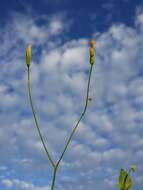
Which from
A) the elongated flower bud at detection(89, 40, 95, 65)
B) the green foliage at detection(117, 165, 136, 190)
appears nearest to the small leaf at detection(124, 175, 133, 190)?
the green foliage at detection(117, 165, 136, 190)

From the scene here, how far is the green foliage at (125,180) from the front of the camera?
233cm

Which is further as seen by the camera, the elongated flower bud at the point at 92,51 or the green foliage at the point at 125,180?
the elongated flower bud at the point at 92,51

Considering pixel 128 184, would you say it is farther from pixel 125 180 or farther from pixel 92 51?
pixel 92 51

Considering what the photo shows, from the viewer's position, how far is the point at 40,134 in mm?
2570

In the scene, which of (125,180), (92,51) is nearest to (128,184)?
(125,180)

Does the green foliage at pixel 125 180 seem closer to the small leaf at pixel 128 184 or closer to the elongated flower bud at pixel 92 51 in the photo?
the small leaf at pixel 128 184

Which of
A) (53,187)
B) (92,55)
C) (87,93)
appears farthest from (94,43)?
(53,187)

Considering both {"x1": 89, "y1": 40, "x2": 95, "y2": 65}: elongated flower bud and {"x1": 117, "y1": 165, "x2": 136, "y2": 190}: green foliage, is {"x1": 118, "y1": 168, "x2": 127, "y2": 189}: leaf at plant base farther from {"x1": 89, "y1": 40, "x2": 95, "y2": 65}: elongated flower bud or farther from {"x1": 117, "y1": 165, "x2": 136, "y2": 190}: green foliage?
{"x1": 89, "y1": 40, "x2": 95, "y2": 65}: elongated flower bud

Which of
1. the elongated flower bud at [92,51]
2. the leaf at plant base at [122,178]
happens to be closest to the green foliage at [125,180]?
the leaf at plant base at [122,178]

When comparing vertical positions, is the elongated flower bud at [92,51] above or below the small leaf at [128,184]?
above

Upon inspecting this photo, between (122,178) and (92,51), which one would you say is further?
(92,51)

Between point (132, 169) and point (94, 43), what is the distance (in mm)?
1510

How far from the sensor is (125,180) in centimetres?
238

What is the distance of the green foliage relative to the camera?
233 cm
